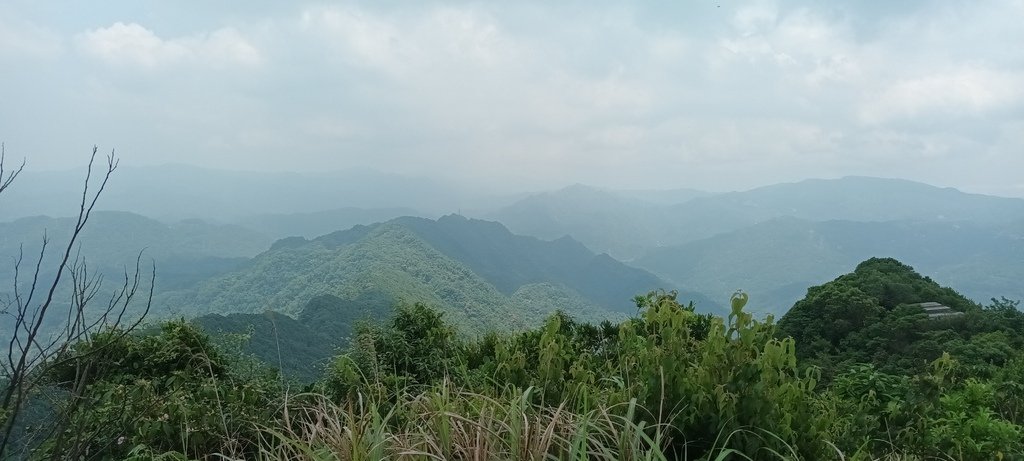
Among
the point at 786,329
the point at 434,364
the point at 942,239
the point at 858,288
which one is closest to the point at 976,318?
the point at 858,288

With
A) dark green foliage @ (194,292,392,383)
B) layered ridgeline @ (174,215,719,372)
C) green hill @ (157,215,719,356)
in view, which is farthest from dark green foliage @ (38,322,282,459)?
layered ridgeline @ (174,215,719,372)

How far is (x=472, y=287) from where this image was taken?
58062mm

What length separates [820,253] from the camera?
172 m

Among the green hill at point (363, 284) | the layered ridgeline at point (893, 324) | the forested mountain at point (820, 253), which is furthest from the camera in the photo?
the forested mountain at point (820, 253)

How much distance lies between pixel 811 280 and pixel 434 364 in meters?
161

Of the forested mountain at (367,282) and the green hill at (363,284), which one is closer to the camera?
the green hill at (363,284)

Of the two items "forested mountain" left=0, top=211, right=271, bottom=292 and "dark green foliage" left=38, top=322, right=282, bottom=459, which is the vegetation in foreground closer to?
"dark green foliage" left=38, top=322, right=282, bottom=459

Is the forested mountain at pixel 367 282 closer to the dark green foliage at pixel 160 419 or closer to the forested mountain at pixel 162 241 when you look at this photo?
the forested mountain at pixel 162 241

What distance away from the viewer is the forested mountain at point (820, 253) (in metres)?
148

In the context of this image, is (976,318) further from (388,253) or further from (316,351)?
(388,253)

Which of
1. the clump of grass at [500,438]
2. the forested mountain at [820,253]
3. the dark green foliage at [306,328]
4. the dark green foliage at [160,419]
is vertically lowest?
the forested mountain at [820,253]

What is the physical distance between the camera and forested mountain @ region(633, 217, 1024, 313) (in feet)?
486

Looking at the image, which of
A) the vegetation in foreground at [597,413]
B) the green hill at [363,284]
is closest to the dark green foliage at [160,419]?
the vegetation in foreground at [597,413]

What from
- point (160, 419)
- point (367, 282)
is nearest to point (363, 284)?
point (367, 282)
